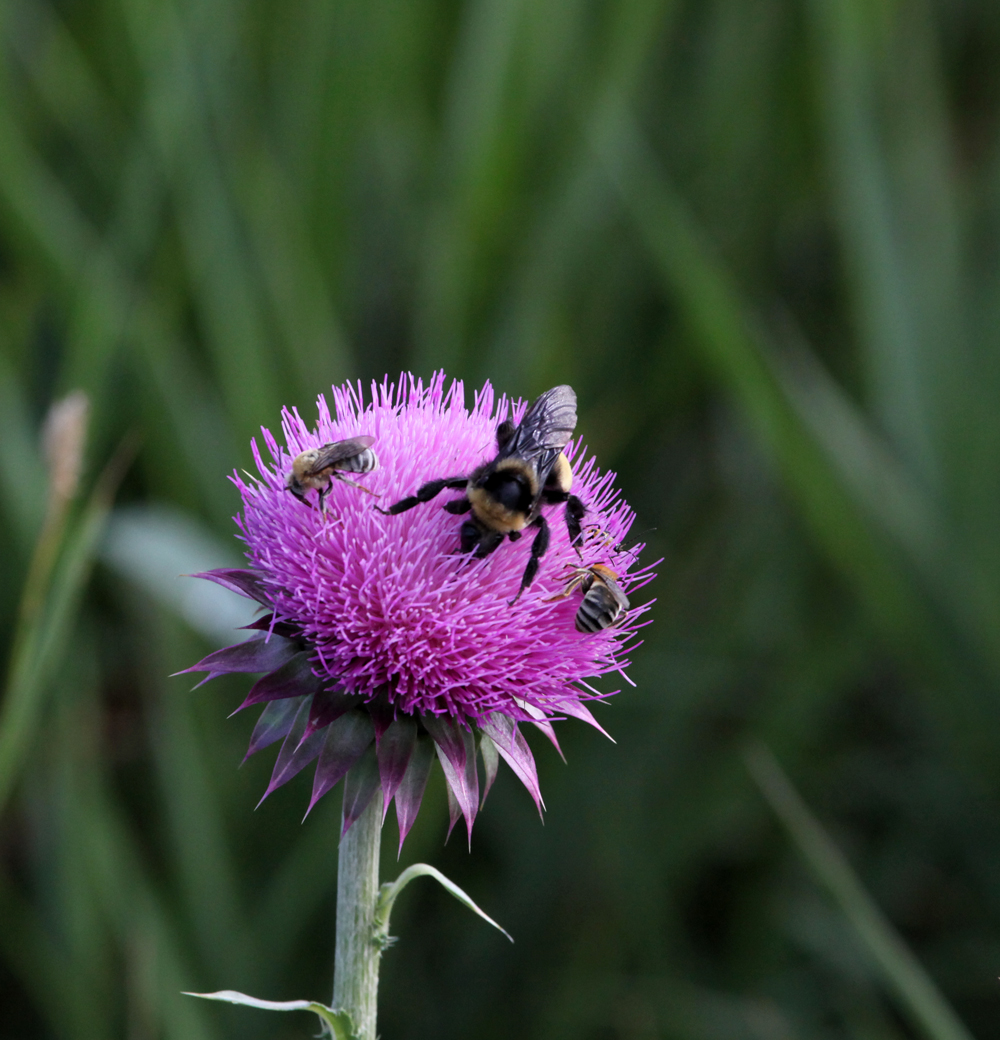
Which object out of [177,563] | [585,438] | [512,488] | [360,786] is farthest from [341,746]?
[585,438]

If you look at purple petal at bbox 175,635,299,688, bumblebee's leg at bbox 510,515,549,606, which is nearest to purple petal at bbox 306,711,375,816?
purple petal at bbox 175,635,299,688

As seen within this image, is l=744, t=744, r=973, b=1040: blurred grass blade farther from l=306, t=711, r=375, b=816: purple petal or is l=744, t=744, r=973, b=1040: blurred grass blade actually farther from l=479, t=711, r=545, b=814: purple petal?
l=306, t=711, r=375, b=816: purple petal

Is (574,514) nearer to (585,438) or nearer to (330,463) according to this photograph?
(330,463)

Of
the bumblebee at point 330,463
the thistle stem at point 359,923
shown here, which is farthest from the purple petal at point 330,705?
the bumblebee at point 330,463

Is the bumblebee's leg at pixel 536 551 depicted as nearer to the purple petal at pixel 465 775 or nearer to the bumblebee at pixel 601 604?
the bumblebee at pixel 601 604

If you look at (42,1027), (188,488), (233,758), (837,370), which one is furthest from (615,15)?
(42,1027)
